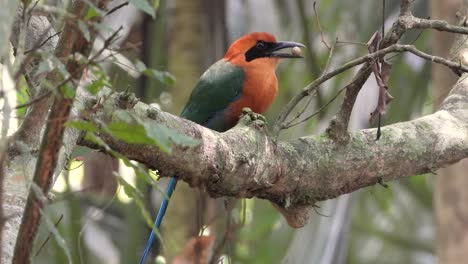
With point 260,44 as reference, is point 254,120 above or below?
above

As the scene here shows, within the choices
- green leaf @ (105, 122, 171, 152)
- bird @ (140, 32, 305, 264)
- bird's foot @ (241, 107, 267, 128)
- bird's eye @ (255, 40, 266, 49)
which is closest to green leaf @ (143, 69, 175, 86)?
green leaf @ (105, 122, 171, 152)

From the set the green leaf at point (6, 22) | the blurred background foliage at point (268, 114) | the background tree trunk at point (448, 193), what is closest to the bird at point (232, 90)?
the blurred background foliage at point (268, 114)

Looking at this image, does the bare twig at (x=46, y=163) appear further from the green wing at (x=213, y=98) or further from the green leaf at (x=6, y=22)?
the green wing at (x=213, y=98)

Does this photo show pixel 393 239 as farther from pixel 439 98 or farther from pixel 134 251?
pixel 439 98

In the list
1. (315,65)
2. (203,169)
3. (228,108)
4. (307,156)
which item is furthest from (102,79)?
(315,65)

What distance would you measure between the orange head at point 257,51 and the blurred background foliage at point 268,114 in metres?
0.30

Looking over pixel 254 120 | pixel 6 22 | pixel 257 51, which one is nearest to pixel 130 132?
pixel 6 22

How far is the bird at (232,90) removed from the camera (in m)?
3.51

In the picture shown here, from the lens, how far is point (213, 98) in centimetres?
351

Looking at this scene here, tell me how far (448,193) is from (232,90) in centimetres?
109

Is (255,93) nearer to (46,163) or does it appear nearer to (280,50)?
(280,50)

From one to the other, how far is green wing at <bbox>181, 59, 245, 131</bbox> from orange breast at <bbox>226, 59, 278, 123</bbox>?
2cm

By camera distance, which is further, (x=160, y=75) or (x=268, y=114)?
(x=268, y=114)

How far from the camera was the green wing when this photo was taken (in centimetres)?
351
